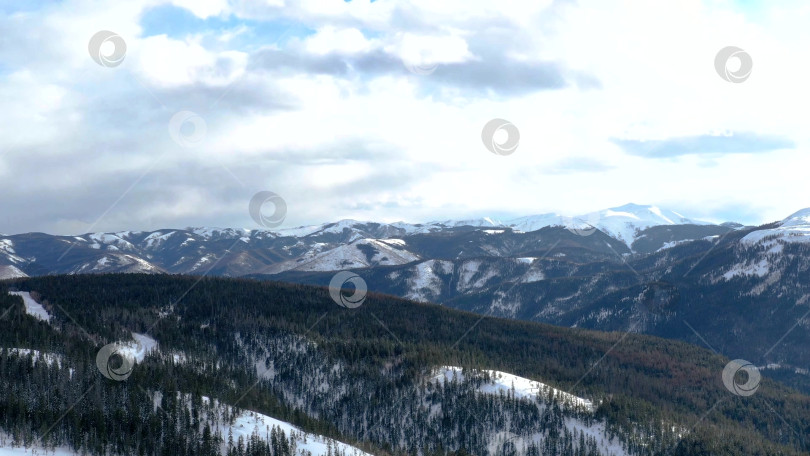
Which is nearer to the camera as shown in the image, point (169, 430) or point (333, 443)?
point (169, 430)

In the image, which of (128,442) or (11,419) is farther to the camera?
(128,442)

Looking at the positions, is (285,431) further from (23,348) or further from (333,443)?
(23,348)

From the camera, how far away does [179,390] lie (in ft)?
614

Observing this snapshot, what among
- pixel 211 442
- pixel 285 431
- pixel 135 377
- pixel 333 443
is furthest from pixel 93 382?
pixel 333 443

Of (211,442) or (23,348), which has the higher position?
(23,348)

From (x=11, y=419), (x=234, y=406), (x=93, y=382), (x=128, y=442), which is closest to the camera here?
(x=11, y=419)

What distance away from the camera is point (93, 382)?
17650 centimetres

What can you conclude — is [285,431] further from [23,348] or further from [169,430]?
[23,348]

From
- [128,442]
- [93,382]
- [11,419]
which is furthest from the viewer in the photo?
[93,382]

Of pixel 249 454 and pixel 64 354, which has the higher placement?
pixel 64 354

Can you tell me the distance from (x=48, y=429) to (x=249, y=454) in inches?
1797

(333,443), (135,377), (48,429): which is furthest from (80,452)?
(333,443)

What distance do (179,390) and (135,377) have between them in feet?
39.5

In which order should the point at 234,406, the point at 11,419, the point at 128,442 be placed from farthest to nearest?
the point at 234,406 → the point at 128,442 → the point at 11,419
